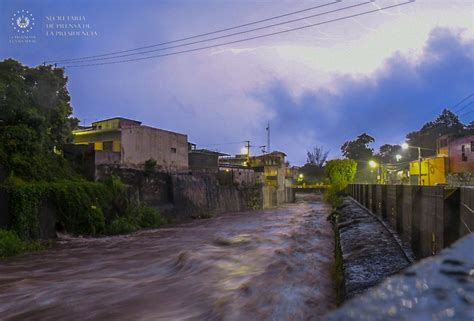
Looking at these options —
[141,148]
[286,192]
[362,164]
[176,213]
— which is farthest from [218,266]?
[362,164]

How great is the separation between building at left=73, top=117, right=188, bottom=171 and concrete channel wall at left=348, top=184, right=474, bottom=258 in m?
21.4

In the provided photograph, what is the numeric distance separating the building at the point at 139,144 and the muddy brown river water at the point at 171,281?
44.1ft

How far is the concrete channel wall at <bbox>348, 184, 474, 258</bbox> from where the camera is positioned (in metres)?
5.07

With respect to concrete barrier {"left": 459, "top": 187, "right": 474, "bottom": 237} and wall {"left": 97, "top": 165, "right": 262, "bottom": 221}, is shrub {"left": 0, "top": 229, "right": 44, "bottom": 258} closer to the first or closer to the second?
wall {"left": 97, "top": 165, "right": 262, "bottom": 221}

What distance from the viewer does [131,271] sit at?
12.6 metres

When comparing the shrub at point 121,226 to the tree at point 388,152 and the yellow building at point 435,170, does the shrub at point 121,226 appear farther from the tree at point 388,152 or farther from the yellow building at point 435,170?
the tree at point 388,152

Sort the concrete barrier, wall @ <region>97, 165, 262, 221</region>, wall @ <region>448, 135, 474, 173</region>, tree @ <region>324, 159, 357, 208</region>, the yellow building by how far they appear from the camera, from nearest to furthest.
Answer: the concrete barrier
wall @ <region>97, 165, 262, 221</region>
wall @ <region>448, 135, 474, 173</region>
the yellow building
tree @ <region>324, 159, 357, 208</region>

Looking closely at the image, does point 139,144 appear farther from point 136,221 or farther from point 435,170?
point 435,170

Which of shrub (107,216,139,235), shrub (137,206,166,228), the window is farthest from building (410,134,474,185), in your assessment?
the window

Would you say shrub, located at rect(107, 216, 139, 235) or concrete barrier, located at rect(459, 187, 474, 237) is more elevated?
concrete barrier, located at rect(459, 187, 474, 237)

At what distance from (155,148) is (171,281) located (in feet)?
76.9

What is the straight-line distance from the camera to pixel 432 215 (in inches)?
260

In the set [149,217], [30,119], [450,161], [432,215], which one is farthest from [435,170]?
[432,215]

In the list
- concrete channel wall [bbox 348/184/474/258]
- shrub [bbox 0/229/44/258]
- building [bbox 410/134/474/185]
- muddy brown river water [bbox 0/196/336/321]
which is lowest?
muddy brown river water [bbox 0/196/336/321]
